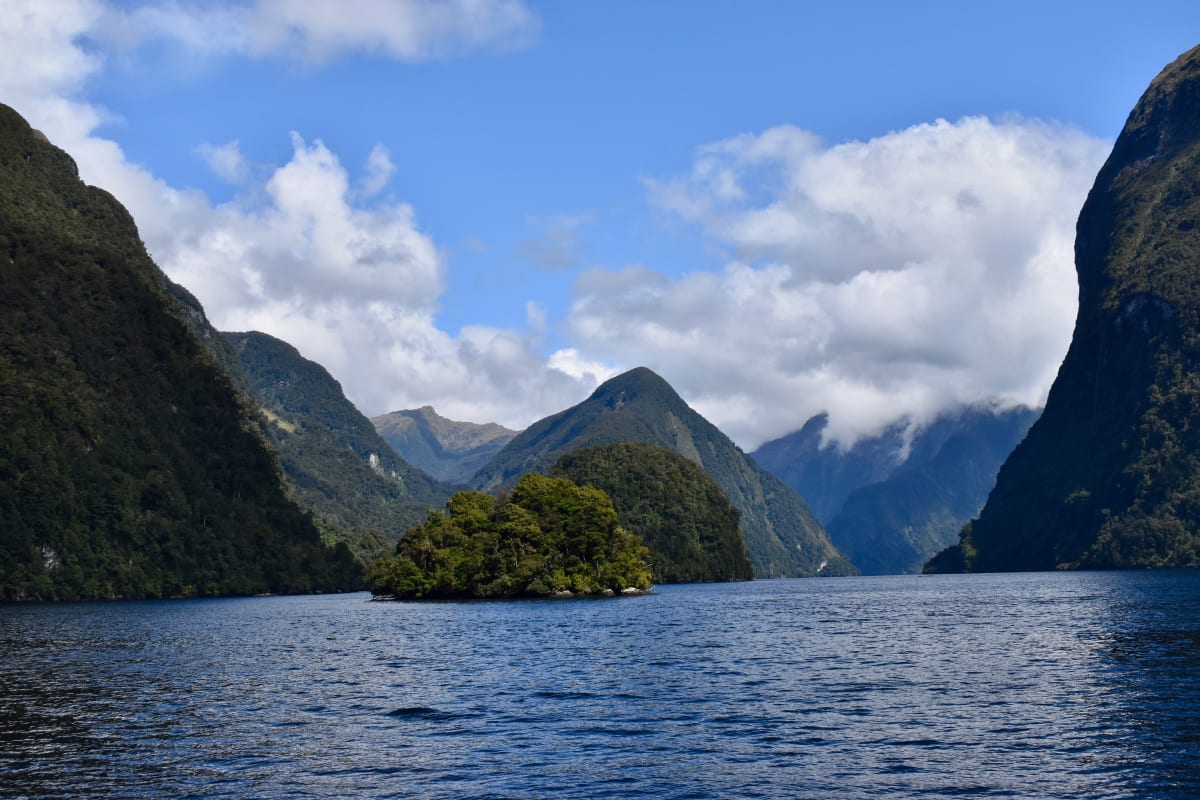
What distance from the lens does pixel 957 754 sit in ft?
147

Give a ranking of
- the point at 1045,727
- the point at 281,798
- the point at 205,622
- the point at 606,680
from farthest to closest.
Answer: the point at 205,622 → the point at 606,680 → the point at 1045,727 → the point at 281,798

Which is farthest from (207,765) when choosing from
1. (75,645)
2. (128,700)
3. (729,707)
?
(75,645)

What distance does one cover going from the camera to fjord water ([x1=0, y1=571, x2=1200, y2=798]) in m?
41.4

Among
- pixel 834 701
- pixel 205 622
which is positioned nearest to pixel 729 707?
pixel 834 701

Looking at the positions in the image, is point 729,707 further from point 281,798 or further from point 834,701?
point 281,798

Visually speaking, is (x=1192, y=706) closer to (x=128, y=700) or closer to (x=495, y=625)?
(x=128, y=700)

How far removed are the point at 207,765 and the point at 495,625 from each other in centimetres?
8388

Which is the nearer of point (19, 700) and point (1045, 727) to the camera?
point (1045, 727)

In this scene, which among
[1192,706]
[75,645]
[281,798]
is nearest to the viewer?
[281,798]

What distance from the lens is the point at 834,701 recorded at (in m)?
61.1

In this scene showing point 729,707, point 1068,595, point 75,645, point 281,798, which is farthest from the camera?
point 1068,595

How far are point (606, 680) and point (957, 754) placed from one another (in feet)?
105

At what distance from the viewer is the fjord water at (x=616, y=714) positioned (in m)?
41.4

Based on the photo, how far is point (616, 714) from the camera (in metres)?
57.9
